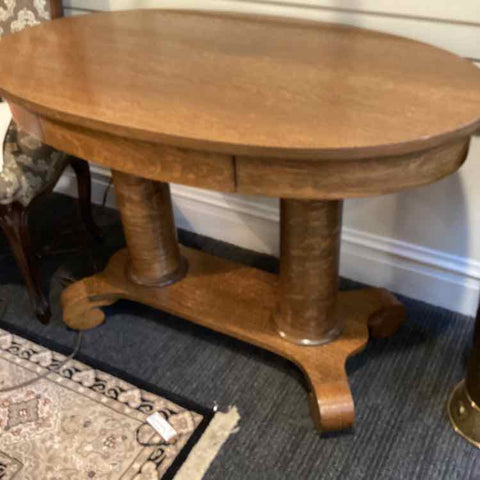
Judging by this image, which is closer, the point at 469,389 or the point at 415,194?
the point at 469,389

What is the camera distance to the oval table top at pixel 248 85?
930 mm

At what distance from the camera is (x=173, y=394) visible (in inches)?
58.9

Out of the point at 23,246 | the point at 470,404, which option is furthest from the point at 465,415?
the point at 23,246

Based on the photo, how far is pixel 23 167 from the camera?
5.05 ft

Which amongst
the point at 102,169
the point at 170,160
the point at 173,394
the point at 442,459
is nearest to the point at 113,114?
the point at 170,160

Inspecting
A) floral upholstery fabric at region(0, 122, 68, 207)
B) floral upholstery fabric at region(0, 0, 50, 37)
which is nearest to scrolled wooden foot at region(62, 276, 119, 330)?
floral upholstery fabric at region(0, 122, 68, 207)

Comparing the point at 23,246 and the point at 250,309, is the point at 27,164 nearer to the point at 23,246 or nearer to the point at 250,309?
the point at 23,246

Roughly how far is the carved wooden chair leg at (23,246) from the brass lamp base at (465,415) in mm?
1177

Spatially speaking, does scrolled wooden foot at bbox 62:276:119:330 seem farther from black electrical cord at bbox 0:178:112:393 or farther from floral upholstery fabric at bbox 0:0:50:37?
floral upholstery fabric at bbox 0:0:50:37

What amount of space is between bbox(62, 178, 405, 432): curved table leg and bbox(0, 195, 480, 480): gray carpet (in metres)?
0.07

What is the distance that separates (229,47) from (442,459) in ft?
3.48

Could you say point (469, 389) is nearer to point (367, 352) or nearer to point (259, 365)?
point (367, 352)

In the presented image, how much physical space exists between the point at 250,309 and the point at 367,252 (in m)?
0.44

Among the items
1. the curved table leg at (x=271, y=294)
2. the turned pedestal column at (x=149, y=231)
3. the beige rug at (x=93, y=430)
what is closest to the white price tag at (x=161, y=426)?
the beige rug at (x=93, y=430)
